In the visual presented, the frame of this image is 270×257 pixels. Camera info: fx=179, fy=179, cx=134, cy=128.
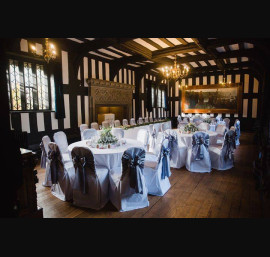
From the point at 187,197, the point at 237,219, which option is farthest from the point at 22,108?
the point at 237,219

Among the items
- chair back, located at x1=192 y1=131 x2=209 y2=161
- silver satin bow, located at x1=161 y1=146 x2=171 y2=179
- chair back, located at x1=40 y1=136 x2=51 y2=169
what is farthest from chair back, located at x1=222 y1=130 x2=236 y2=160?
chair back, located at x1=40 y1=136 x2=51 y2=169

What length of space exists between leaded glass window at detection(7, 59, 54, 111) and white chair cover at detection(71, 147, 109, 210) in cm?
307

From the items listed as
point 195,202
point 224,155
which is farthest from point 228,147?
point 195,202

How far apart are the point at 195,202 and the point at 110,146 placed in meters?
1.78

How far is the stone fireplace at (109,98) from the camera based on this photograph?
7.11m

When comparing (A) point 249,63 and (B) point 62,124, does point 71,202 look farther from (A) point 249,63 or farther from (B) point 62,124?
(A) point 249,63

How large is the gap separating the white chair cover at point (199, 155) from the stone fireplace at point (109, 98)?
4.25 metres

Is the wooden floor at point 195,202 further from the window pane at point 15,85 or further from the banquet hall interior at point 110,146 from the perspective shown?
the window pane at point 15,85

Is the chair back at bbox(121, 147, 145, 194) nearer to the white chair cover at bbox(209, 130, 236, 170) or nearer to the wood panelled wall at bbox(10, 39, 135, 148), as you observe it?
the white chair cover at bbox(209, 130, 236, 170)

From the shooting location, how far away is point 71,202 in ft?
9.96

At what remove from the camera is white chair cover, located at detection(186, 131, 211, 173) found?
4.33 meters

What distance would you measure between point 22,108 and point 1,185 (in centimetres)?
412

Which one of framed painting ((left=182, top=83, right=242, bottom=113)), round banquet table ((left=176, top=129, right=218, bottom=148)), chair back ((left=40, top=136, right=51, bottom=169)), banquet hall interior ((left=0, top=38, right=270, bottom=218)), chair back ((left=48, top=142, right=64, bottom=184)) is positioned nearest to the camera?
banquet hall interior ((left=0, top=38, right=270, bottom=218))

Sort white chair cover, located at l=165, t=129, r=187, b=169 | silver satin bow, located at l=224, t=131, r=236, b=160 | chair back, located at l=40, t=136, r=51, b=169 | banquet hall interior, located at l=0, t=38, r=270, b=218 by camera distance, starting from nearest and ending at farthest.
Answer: banquet hall interior, located at l=0, t=38, r=270, b=218, chair back, located at l=40, t=136, r=51, b=169, silver satin bow, located at l=224, t=131, r=236, b=160, white chair cover, located at l=165, t=129, r=187, b=169
